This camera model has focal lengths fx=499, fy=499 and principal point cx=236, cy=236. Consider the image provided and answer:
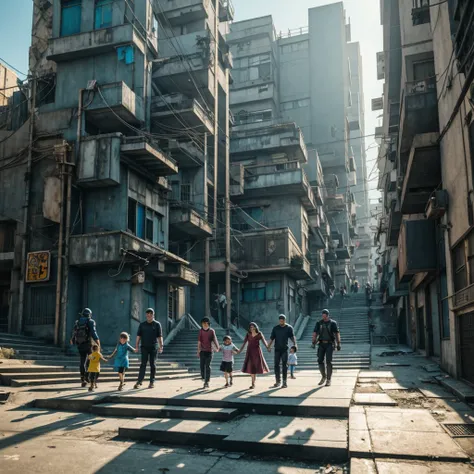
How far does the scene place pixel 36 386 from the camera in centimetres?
1188

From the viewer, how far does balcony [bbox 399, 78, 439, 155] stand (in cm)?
1424

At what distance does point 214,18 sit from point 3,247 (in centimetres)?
2134

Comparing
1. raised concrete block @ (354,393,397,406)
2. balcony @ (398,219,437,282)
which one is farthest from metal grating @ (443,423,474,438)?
balcony @ (398,219,437,282)

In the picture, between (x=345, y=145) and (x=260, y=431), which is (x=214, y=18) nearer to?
(x=345, y=145)

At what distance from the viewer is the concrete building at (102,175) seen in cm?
2177

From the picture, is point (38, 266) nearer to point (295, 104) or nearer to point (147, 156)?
point (147, 156)

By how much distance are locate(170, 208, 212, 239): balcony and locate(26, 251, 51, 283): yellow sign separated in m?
7.96

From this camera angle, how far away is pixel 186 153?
28.8 metres

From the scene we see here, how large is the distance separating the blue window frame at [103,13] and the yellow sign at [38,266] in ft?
41.5

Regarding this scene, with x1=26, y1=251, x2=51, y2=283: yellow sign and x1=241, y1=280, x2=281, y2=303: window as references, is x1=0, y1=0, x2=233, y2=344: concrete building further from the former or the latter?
x1=241, y1=280, x2=281, y2=303: window

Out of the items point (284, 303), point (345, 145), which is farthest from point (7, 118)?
point (345, 145)

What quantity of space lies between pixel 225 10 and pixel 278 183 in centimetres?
1427

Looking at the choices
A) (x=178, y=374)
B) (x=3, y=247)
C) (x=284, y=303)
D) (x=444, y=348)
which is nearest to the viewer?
(x=444, y=348)

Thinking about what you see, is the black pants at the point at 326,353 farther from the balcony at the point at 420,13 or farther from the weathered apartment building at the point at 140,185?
the weathered apartment building at the point at 140,185
